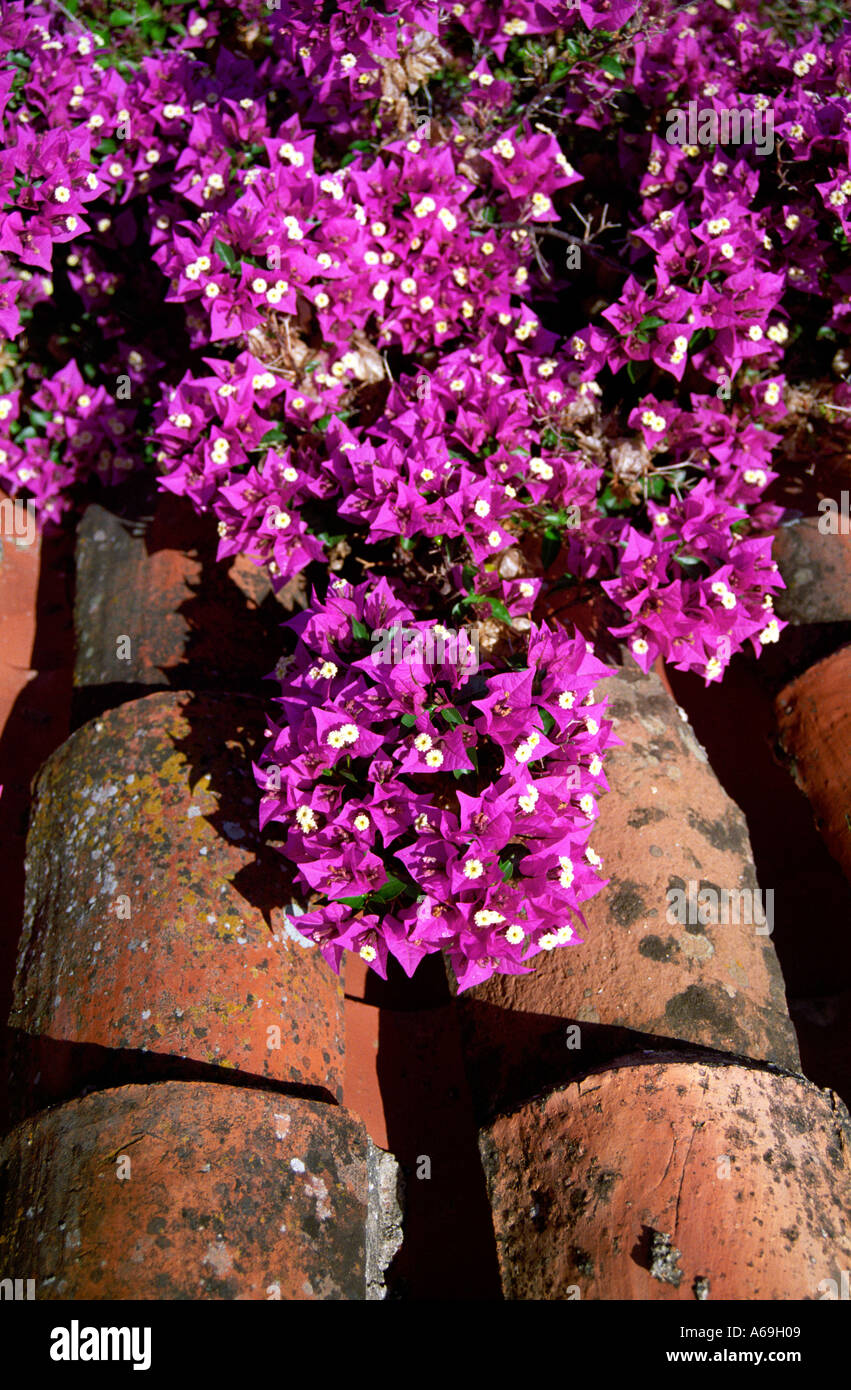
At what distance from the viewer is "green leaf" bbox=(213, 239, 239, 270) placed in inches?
99.1

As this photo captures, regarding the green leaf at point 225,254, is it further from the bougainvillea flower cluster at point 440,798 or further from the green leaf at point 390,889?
the green leaf at point 390,889

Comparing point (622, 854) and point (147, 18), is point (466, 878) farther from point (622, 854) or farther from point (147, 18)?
point (147, 18)

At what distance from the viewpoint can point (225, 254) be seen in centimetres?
252

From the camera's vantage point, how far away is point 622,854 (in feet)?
7.76

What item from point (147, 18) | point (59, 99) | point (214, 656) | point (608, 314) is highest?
point (147, 18)

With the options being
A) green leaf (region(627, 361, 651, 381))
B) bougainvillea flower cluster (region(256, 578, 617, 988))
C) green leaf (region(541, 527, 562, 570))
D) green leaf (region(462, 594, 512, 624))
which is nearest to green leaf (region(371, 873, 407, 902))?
bougainvillea flower cluster (region(256, 578, 617, 988))

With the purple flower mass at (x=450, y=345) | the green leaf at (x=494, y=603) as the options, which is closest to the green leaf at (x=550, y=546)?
the purple flower mass at (x=450, y=345)

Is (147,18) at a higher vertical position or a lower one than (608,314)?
higher

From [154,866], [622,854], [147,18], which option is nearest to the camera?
[154,866]

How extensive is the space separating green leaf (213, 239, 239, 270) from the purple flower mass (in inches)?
1.7

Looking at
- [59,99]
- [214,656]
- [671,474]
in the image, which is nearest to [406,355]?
[671,474]

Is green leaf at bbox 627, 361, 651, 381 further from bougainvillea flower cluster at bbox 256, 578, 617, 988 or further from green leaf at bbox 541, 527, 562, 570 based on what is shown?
bougainvillea flower cluster at bbox 256, 578, 617, 988

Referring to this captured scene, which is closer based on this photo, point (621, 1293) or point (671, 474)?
point (621, 1293)
